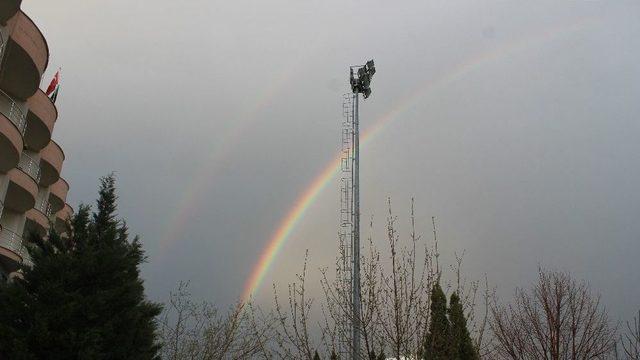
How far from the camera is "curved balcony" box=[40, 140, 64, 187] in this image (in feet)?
76.6

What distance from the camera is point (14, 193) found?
65.3 feet

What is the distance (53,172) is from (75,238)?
14345 mm

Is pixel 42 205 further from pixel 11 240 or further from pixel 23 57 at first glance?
pixel 23 57

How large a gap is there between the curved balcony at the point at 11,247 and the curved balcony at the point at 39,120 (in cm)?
371

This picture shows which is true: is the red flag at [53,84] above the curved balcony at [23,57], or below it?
above

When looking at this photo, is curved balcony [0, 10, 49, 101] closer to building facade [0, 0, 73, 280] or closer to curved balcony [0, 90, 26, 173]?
building facade [0, 0, 73, 280]

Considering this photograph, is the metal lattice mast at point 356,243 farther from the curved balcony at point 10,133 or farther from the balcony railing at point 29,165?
the balcony railing at point 29,165

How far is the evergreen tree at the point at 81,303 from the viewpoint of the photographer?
993cm

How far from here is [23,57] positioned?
1608 cm

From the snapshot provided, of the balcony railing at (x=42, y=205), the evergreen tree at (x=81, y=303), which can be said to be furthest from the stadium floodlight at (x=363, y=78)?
the balcony railing at (x=42, y=205)

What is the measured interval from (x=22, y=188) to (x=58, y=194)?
7.91 meters

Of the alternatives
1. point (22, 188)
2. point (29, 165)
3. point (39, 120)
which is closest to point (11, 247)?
point (29, 165)

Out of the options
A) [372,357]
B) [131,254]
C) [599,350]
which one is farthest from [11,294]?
[599,350]

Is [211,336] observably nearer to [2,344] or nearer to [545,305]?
[2,344]
